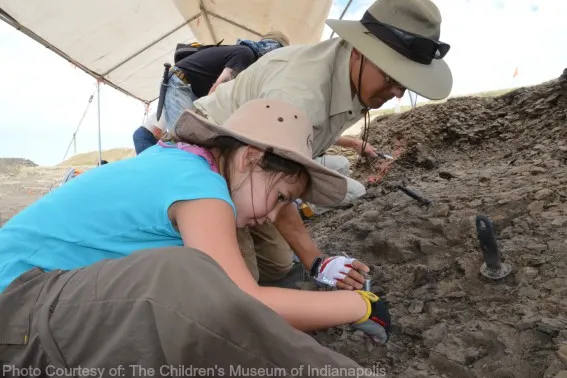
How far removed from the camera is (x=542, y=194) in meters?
1.99

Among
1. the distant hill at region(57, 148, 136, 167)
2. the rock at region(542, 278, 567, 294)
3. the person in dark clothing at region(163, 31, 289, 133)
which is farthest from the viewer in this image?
the distant hill at region(57, 148, 136, 167)

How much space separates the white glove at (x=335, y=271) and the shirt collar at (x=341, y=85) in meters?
0.60

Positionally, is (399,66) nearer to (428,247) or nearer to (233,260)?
(428,247)

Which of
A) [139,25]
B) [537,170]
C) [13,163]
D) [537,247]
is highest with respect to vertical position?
[139,25]

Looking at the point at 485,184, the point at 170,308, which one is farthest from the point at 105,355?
the point at 485,184

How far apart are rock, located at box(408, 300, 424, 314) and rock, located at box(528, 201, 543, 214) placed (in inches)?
26.2

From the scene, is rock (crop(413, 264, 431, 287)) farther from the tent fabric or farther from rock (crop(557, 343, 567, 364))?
the tent fabric

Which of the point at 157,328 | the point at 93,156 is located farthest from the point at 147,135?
the point at 93,156

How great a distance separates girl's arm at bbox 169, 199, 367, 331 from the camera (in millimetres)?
1046

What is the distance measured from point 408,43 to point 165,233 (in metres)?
1.10

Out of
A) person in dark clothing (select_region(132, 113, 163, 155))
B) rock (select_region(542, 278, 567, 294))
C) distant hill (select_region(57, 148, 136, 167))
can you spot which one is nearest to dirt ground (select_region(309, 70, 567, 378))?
rock (select_region(542, 278, 567, 294))

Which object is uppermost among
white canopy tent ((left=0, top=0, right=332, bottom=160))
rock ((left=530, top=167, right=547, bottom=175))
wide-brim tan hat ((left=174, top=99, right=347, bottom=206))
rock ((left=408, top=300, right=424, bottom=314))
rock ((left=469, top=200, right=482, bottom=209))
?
white canopy tent ((left=0, top=0, right=332, bottom=160))

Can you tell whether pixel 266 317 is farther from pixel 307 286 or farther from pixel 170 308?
pixel 307 286

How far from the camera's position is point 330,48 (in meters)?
1.86
